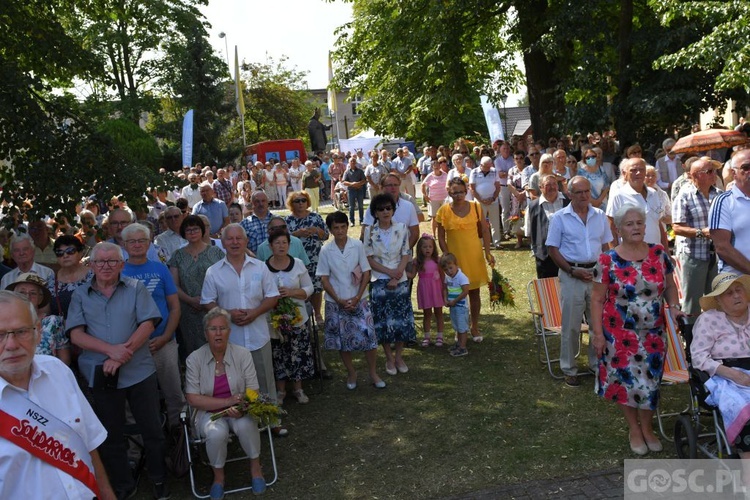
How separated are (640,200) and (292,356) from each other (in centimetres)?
399

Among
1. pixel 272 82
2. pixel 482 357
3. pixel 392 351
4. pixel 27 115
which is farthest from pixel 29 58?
pixel 272 82

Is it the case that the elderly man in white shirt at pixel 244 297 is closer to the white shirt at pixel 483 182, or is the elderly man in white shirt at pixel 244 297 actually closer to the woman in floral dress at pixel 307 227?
the woman in floral dress at pixel 307 227

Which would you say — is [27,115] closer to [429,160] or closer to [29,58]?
[29,58]

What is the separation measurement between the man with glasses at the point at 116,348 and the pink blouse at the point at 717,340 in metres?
3.94

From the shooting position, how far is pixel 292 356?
7.77 meters

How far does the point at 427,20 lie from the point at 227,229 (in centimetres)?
1419

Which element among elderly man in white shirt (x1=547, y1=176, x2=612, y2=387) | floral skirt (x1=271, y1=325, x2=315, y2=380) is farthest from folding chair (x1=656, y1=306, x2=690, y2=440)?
floral skirt (x1=271, y1=325, x2=315, y2=380)

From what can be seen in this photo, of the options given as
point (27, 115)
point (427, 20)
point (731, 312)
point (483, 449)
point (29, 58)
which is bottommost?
point (483, 449)

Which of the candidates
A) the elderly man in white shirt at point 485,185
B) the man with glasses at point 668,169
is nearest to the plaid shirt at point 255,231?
the elderly man in white shirt at point 485,185

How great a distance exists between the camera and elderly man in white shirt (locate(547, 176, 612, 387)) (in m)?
7.52

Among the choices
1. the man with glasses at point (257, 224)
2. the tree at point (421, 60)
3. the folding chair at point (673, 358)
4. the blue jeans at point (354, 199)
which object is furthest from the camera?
the blue jeans at point (354, 199)

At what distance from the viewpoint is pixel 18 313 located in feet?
10.3

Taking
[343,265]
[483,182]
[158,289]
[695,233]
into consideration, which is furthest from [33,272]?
[483,182]

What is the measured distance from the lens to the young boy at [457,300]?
8953 millimetres
